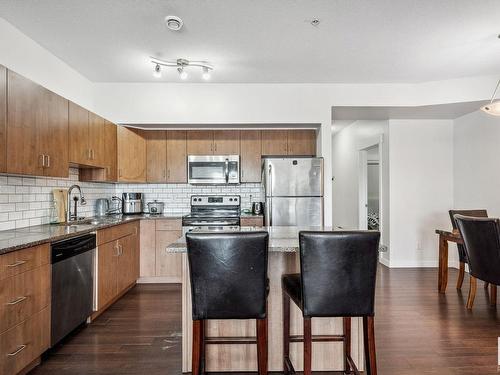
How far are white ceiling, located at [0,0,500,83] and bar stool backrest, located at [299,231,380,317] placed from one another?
1834mm

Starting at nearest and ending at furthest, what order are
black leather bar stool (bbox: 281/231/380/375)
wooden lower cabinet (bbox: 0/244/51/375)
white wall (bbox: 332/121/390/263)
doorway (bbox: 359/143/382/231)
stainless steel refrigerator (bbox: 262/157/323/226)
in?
black leather bar stool (bbox: 281/231/380/375) → wooden lower cabinet (bbox: 0/244/51/375) → stainless steel refrigerator (bbox: 262/157/323/226) → white wall (bbox: 332/121/390/263) → doorway (bbox: 359/143/382/231)

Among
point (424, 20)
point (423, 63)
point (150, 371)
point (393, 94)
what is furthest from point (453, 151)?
point (150, 371)

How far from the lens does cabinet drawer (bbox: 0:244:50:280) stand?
171 centimetres

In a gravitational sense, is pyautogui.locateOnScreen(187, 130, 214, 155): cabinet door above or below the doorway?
above

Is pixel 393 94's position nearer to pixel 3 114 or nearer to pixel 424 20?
pixel 424 20

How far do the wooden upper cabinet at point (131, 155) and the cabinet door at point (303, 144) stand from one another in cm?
214

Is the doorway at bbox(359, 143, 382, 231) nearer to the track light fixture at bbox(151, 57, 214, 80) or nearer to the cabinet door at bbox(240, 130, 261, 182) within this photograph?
→ the cabinet door at bbox(240, 130, 261, 182)

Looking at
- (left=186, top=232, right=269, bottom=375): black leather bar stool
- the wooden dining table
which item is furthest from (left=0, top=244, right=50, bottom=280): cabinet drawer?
the wooden dining table

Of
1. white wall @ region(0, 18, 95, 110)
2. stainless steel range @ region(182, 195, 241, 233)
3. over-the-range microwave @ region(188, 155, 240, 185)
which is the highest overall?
white wall @ region(0, 18, 95, 110)

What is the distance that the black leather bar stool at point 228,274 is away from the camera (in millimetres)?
1527

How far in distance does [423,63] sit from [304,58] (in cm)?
136

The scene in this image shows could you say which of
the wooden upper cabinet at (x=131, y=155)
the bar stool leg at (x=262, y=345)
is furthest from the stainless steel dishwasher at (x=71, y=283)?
the bar stool leg at (x=262, y=345)

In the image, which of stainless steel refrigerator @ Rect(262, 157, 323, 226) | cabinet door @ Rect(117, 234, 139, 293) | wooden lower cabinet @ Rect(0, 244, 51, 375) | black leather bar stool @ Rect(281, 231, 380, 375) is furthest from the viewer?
stainless steel refrigerator @ Rect(262, 157, 323, 226)

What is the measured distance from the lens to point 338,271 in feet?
4.97
